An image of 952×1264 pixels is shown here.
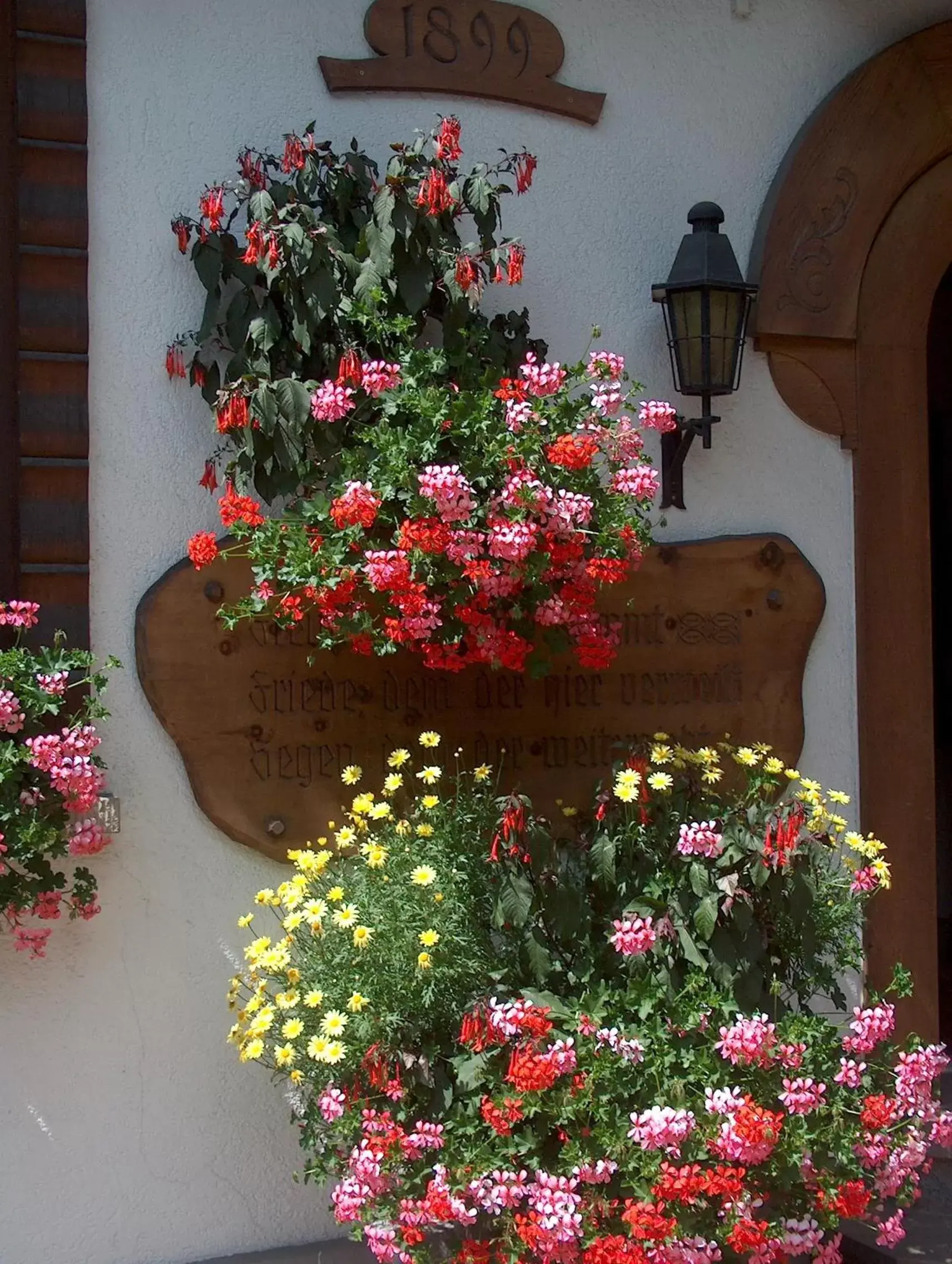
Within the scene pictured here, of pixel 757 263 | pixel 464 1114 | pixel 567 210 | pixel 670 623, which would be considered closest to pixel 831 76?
pixel 757 263

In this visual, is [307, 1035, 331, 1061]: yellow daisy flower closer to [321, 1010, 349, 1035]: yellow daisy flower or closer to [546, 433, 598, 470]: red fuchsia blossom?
[321, 1010, 349, 1035]: yellow daisy flower

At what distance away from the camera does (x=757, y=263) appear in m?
3.72

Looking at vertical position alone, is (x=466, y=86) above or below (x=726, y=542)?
above

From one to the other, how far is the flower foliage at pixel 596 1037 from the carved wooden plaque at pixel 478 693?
0.25 m

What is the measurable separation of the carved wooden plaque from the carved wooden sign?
1.14m

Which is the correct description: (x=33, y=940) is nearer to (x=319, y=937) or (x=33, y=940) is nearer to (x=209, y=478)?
(x=319, y=937)

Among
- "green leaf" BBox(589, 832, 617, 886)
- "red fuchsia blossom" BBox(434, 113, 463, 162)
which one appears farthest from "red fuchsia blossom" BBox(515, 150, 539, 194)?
"green leaf" BBox(589, 832, 617, 886)

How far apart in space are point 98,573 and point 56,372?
0.44 meters

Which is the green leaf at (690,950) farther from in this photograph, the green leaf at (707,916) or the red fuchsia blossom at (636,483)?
the red fuchsia blossom at (636,483)

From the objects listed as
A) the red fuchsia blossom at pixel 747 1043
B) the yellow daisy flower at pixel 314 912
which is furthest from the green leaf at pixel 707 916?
the yellow daisy flower at pixel 314 912

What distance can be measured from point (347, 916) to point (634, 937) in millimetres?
538

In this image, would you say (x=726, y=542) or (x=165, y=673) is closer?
(x=165, y=673)

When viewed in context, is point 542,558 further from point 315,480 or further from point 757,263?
point 757,263

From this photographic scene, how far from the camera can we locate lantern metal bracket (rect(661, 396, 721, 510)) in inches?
139
